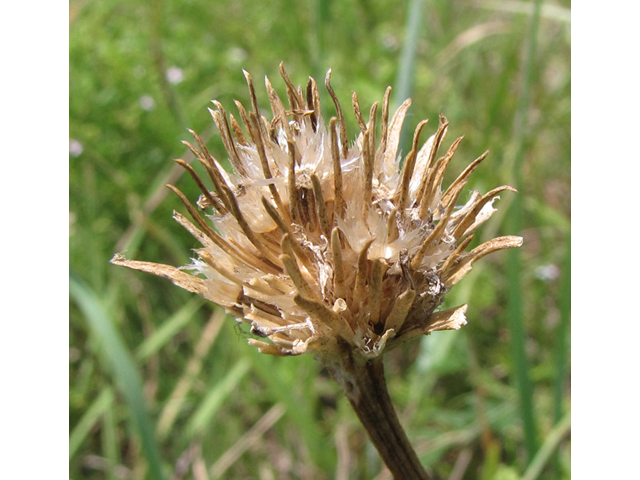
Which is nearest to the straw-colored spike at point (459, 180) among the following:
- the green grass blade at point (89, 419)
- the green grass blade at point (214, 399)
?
the green grass blade at point (214, 399)

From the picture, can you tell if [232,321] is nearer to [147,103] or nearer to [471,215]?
[147,103]

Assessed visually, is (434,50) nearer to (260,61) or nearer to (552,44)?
(552,44)

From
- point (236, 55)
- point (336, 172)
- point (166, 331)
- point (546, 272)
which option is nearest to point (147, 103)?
point (236, 55)

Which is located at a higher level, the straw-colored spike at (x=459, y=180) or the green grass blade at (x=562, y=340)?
the straw-colored spike at (x=459, y=180)

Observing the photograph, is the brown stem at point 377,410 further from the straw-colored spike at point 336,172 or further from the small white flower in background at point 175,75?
the small white flower in background at point 175,75

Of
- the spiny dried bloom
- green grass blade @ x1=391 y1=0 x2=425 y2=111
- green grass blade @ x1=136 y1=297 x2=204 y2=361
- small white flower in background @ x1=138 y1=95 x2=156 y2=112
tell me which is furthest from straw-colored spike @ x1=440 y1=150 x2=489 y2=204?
small white flower in background @ x1=138 y1=95 x2=156 y2=112

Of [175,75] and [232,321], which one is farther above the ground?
[175,75]

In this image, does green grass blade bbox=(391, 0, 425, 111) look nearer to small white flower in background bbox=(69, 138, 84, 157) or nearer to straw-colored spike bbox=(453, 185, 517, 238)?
straw-colored spike bbox=(453, 185, 517, 238)
